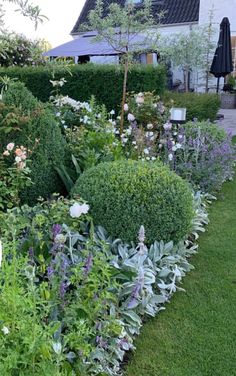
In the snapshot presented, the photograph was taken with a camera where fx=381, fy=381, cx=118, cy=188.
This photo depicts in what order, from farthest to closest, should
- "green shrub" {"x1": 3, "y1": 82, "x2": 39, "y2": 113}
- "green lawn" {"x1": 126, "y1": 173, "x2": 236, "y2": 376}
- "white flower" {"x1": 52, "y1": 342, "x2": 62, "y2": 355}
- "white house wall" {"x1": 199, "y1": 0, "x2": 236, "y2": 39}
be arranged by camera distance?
"white house wall" {"x1": 199, "y1": 0, "x2": 236, "y2": 39} < "green shrub" {"x1": 3, "y1": 82, "x2": 39, "y2": 113} < "green lawn" {"x1": 126, "y1": 173, "x2": 236, "y2": 376} < "white flower" {"x1": 52, "y1": 342, "x2": 62, "y2": 355}

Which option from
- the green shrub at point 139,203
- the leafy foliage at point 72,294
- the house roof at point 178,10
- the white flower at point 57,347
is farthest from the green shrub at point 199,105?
the house roof at point 178,10

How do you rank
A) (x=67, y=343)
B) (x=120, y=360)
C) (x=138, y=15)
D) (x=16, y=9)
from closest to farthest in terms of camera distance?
(x=16, y=9)
(x=67, y=343)
(x=120, y=360)
(x=138, y=15)

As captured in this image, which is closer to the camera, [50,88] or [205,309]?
[205,309]

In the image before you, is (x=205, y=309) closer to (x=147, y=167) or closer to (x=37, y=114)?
(x=147, y=167)

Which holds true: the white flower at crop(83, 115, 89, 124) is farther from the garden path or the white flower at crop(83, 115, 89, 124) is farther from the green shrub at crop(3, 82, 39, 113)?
the garden path

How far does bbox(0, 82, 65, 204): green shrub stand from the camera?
3.31 meters

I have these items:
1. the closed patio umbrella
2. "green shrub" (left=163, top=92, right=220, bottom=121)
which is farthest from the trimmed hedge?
the closed patio umbrella

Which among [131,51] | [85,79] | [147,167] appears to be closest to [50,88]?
[85,79]

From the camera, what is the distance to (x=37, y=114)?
3344mm

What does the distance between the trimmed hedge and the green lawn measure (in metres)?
4.87

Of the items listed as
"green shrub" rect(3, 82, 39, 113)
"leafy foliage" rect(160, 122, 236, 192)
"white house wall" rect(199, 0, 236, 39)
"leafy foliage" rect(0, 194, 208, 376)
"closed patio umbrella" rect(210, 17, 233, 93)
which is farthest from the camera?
"white house wall" rect(199, 0, 236, 39)

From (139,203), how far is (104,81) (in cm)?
543

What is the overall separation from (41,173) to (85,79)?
16.2ft

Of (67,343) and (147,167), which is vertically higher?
(147,167)
